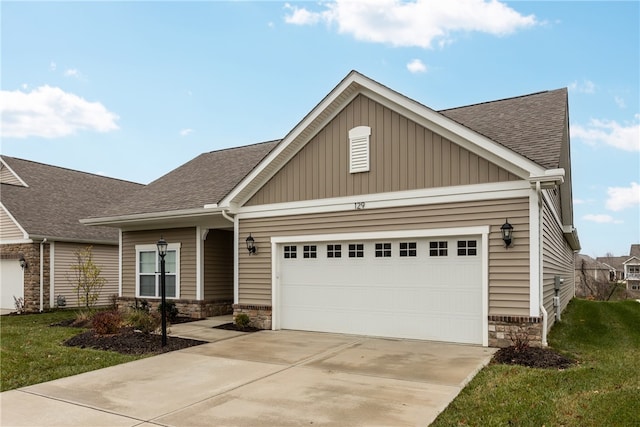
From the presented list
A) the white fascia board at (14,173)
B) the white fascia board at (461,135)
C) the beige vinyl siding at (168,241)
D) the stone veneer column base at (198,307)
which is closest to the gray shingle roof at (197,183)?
the beige vinyl siding at (168,241)

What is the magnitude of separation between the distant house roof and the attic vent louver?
42.0ft

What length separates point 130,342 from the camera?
9852mm

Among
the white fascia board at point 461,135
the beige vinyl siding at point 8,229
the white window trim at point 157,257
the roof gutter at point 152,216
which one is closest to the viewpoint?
the white fascia board at point 461,135

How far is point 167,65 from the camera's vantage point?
1666 cm

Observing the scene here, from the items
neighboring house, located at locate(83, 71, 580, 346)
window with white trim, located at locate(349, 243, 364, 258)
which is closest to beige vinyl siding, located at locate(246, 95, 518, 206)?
neighboring house, located at locate(83, 71, 580, 346)

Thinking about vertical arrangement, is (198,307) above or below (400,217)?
below

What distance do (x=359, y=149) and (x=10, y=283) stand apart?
15618mm

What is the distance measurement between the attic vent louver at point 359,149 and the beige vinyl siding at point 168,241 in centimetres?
607

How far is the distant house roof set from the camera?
18328mm

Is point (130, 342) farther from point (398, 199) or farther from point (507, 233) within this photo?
point (507, 233)

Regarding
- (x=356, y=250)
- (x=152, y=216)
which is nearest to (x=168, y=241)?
(x=152, y=216)

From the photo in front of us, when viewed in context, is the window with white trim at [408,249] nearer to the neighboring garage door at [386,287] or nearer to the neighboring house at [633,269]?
the neighboring garage door at [386,287]

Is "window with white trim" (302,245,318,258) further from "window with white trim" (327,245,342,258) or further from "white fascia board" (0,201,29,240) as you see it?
"white fascia board" (0,201,29,240)

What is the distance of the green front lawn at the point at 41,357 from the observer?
738 cm
